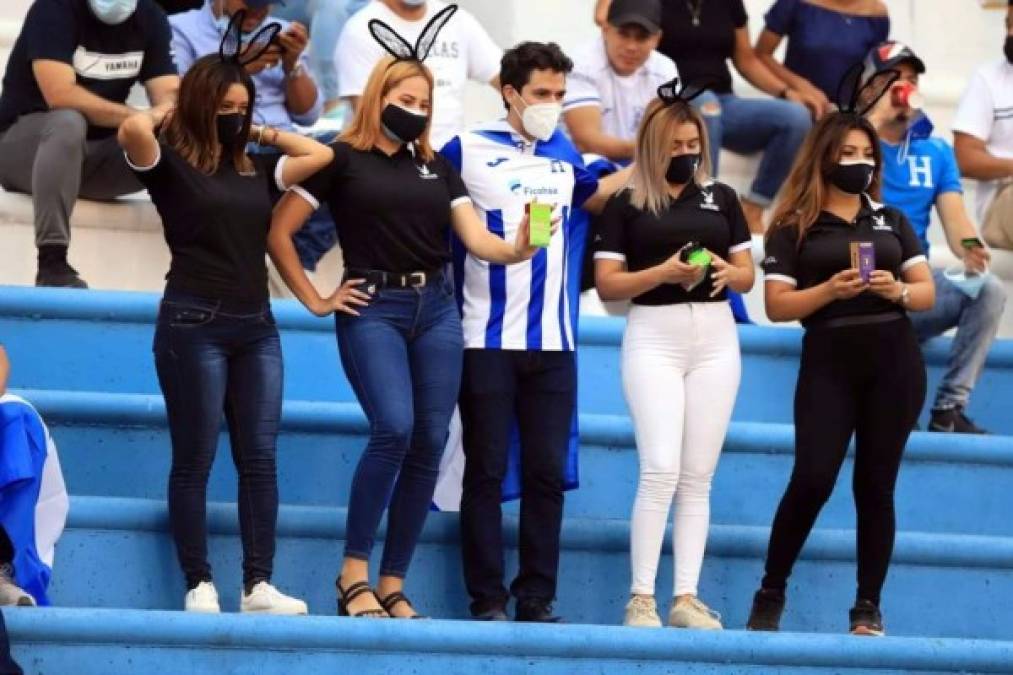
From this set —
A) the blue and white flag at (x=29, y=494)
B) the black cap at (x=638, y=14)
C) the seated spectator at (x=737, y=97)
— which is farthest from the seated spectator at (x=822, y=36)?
the blue and white flag at (x=29, y=494)

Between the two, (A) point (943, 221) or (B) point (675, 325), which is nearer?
(B) point (675, 325)

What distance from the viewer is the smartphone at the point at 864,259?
5828 millimetres

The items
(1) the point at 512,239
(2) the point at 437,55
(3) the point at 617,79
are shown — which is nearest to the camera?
(1) the point at 512,239

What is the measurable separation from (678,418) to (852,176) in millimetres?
767

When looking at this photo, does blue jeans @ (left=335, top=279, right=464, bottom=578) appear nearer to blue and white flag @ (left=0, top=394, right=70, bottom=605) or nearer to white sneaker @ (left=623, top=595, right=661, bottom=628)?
white sneaker @ (left=623, top=595, right=661, bottom=628)

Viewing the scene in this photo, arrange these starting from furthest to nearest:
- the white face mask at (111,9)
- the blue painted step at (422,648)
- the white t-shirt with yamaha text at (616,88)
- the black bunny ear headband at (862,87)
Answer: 1. the white t-shirt with yamaha text at (616,88)
2. the white face mask at (111,9)
3. the black bunny ear headband at (862,87)
4. the blue painted step at (422,648)

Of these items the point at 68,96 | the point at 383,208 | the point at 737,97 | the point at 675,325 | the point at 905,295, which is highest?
the point at 737,97

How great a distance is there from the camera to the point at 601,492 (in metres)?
6.52

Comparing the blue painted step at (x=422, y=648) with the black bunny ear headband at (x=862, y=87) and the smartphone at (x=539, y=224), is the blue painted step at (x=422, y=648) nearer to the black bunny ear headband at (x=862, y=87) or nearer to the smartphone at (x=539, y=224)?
the smartphone at (x=539, y=224)

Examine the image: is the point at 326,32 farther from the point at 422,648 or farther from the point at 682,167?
the point at 422,648

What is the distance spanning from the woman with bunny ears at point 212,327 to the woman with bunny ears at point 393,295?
0.18m

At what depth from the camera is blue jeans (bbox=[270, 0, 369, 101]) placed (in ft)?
26.7

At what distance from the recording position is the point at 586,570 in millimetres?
6133

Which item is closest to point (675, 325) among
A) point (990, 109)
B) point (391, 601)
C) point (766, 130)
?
point (391, 601)
